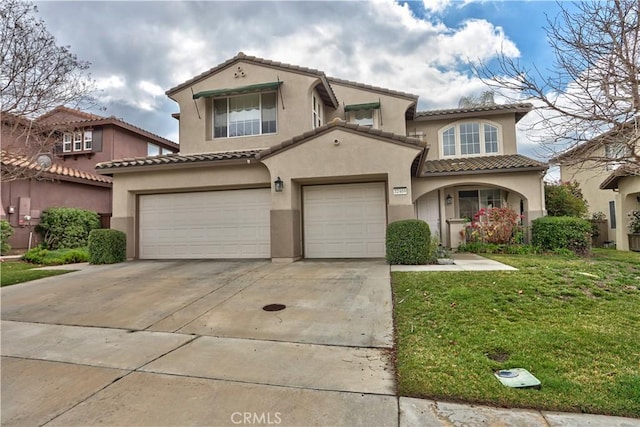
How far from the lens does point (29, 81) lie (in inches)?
452

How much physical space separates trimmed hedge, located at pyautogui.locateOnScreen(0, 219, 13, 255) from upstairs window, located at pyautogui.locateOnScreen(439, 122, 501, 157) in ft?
59.9

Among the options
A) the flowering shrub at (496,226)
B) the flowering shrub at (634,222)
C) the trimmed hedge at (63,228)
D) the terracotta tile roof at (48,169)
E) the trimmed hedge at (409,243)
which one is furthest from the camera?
the flowering shrub at (634,222)

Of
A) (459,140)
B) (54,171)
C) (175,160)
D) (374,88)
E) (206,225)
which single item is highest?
(374,88)

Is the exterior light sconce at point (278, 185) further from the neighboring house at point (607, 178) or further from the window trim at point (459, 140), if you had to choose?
the window trim at point (459, 140)

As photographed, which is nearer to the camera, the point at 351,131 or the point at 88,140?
the point at 351,131

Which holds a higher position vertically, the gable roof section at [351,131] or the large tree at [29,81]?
the large tree at [29,81]

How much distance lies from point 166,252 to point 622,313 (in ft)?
40.1

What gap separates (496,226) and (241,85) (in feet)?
37.0

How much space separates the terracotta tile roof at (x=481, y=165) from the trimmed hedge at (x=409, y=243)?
4.84 m

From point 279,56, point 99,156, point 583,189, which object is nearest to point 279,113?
point 279,56

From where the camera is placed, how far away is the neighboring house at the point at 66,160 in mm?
13125

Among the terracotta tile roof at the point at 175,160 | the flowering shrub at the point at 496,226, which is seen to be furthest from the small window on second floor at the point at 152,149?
the flowering shrub at the point at 496,226

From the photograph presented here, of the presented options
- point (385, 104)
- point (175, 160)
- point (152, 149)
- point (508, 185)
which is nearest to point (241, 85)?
Result: point (175, 160)

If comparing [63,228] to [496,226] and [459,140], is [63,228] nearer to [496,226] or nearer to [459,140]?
[496,226]
